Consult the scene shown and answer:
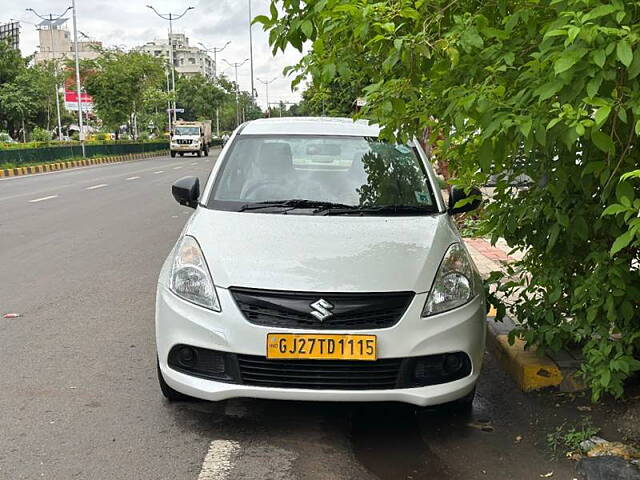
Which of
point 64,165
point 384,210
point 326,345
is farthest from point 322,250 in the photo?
point 64,165

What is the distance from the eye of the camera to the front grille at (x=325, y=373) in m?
3.44

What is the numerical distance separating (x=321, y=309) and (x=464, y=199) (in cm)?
150

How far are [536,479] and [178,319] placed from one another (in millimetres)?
1800

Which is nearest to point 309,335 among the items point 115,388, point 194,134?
point 115,388

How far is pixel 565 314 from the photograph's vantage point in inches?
171

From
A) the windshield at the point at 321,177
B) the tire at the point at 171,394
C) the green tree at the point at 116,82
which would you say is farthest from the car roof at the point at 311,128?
the green tree at the point at 116,82

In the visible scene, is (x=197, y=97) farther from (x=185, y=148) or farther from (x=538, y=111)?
(x=538, y=111)

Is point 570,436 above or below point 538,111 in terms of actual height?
below

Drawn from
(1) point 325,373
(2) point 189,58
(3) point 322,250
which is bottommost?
(1) point 325,373

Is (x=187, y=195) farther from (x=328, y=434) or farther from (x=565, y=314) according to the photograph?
(x=565, y=314)

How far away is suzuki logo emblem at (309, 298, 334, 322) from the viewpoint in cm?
341

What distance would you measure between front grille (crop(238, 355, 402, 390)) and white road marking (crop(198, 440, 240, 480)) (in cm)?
33

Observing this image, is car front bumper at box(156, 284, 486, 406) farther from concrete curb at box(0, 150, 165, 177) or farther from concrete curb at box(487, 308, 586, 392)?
concrete curb at box(0, 150, 165, 177)

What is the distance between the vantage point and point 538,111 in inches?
112
